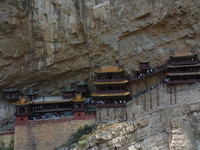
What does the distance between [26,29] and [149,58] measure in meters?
12.2

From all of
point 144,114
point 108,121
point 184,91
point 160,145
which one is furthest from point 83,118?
point 184,91

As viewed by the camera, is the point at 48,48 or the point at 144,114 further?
the point at 48,48

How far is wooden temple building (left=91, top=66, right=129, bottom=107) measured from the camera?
2575cm

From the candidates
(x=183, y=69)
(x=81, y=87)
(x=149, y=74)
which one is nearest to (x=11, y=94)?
(x=81, y=87)

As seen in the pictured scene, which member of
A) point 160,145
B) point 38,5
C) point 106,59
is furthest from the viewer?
point 106,59

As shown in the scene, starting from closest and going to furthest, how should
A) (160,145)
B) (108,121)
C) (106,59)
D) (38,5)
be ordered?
(160,145) < (108,121) < (38,5) < (106,59)

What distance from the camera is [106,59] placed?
2834 cm

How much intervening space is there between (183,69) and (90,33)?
9.31 metres

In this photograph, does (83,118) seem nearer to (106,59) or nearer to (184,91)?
(106,59)

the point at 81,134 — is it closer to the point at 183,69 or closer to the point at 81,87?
the point at 81,87

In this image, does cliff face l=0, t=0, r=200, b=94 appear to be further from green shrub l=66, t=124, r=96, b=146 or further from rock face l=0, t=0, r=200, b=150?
green shrub l=66, t=124, r=96, b=146

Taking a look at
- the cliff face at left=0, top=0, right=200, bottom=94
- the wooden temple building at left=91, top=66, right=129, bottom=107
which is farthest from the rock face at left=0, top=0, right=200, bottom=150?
the wooden temple building at left=91, top=66, right=129, bottom=107

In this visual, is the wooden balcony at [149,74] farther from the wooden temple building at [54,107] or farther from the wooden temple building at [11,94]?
the wooden temple building at [11,94]

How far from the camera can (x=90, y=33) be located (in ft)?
88.2
